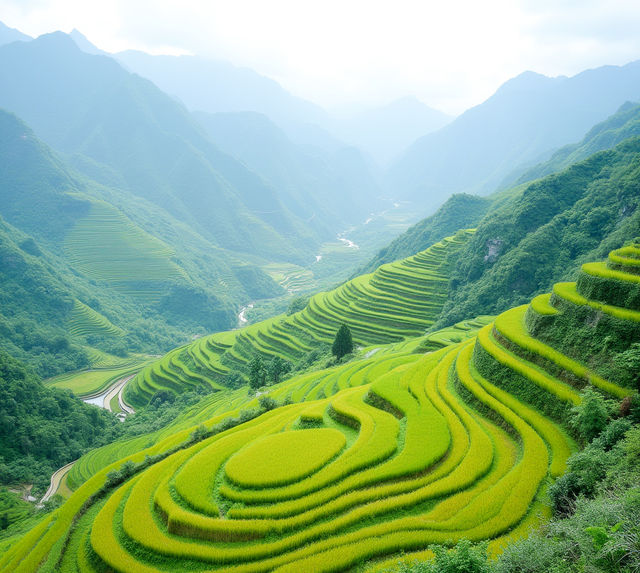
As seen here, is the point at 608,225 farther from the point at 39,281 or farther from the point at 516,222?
the point at 39,281

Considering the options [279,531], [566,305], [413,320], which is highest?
[566,305]

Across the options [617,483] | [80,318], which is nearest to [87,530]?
[617,483]

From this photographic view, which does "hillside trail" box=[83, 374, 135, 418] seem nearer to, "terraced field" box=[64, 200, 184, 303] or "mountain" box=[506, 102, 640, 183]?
"terraced field" box=[64, 200, 184, 303]

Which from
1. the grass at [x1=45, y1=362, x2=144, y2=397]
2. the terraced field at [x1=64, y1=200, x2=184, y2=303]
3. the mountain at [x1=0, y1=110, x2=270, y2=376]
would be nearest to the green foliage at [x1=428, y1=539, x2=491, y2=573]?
the grass at [x1=45, y1=362, x2=144, y2=397]

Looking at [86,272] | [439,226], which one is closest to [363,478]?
[439,226]

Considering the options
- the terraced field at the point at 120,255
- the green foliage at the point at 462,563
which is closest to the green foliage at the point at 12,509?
the green foliage at the point at 462,563

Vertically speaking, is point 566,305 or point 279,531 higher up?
point 566,305

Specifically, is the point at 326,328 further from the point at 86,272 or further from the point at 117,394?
the point at 86,272

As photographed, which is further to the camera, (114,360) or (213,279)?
(213,279)
